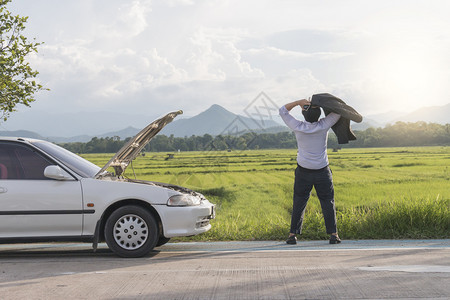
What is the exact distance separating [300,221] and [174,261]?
209 centimetres

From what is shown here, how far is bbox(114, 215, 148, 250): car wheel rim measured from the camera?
6.33 m

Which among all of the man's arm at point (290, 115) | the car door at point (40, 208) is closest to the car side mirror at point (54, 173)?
the car door at point (40, 208)

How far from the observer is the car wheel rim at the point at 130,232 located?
20.8ft

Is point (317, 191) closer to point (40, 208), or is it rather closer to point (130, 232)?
point (130, 232)

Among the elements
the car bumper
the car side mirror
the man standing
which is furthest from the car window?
the man standing

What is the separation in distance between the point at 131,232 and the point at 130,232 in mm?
13

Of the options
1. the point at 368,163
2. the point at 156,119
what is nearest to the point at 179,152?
the point at 368,163

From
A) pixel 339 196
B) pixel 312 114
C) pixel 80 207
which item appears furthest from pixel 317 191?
pixel 339 196

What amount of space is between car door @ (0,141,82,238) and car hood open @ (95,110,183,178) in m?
0.72

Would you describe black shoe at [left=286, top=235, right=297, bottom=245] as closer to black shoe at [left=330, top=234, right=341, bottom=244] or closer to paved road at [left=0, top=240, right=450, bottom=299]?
paved road at [left=0, top=240, right=450, bottom=299]

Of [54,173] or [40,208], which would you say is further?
[40,208]

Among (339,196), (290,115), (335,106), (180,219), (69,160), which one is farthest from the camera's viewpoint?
(339,196)

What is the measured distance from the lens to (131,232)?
635cm

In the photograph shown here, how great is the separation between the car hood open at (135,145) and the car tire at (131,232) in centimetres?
79
